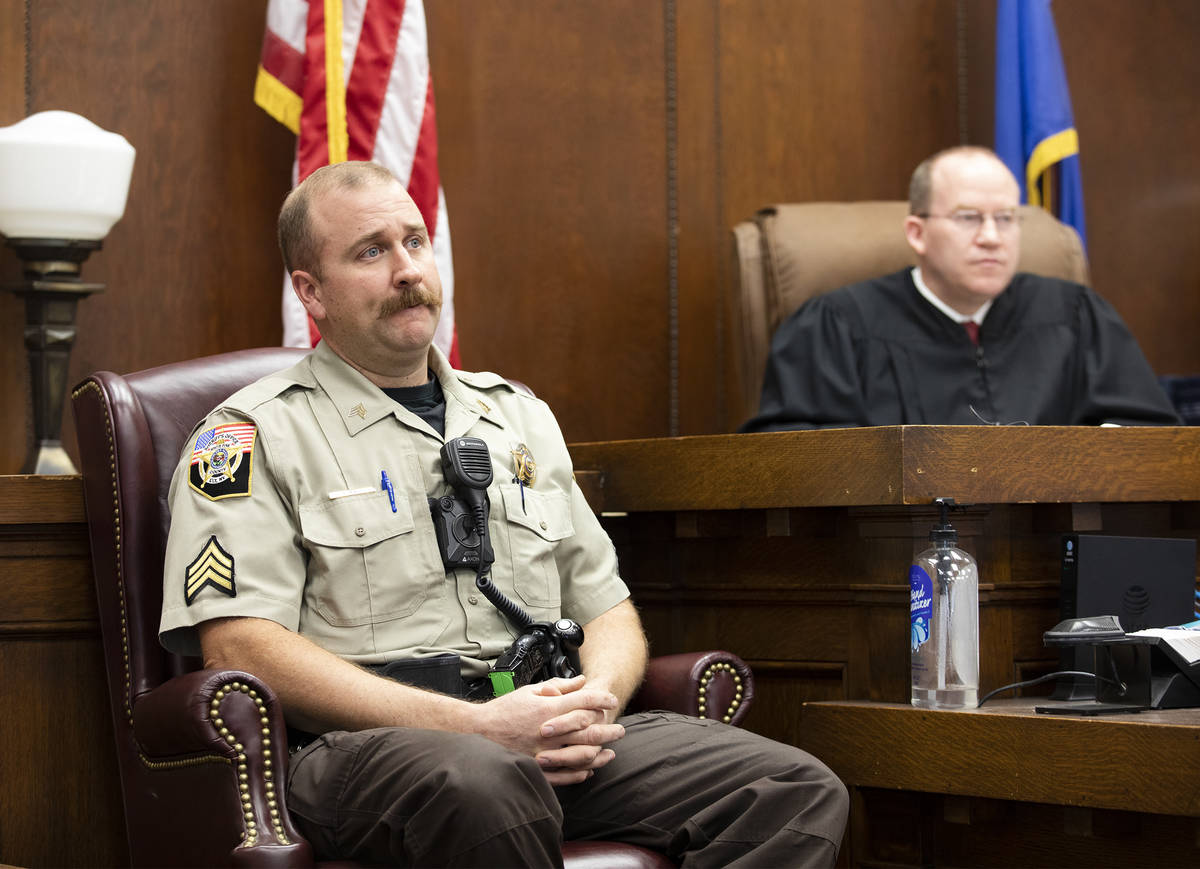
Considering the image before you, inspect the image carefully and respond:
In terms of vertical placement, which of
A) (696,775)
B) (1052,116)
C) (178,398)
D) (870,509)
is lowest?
(696,775)

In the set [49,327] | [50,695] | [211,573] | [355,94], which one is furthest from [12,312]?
[211,573]

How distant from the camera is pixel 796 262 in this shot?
358 cm

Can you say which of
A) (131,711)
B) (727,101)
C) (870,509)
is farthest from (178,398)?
(727,101)

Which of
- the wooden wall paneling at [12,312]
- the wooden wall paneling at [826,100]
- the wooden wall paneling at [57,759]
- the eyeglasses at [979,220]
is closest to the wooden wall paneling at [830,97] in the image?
the wooden wall paneling at [826,100]

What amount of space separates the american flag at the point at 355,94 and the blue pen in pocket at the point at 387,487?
1.12 meters

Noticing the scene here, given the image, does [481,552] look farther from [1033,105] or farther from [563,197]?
[1033,105]

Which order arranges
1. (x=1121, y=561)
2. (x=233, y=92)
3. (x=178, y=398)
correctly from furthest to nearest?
(x=233, y=92) → (x=1121, y=561) → (x=178, y=398)

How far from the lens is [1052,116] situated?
4141 mm

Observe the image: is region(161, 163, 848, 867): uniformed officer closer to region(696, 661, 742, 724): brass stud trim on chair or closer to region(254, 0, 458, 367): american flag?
region(696, 661, 742, 724): brass stud trim on chair

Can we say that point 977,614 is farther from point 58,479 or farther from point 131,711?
point 58,479

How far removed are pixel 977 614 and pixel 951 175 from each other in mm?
1444

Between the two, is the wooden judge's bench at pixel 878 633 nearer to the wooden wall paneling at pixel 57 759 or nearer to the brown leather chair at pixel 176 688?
the wooden wall paneling at pixel 57 759

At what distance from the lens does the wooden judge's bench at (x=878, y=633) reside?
7.27 feet

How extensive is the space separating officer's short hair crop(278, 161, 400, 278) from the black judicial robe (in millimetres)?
1361
